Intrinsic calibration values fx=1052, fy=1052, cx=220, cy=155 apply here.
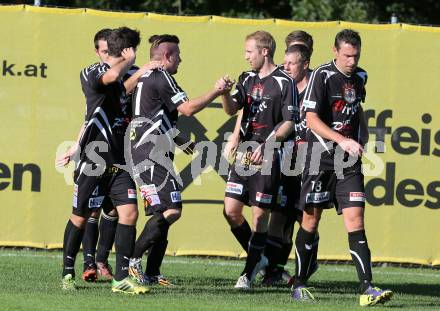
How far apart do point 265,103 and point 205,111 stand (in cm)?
253

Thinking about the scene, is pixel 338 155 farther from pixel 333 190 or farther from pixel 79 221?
pixel 79 221

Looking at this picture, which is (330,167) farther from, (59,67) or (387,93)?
(59,67)

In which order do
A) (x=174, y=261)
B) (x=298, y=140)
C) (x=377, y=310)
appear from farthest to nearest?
(x=174, y=261) < (x=298, y=140) < (x=377, y=310)

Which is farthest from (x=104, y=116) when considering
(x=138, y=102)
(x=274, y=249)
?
(x=274, y=249)

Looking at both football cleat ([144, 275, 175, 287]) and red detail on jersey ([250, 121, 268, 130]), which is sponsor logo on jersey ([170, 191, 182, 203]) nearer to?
football cleat ([144, 275, 175, 287])

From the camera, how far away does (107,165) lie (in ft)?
29.5

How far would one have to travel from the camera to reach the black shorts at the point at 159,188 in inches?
360

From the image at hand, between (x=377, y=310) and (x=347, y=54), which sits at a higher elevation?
(x=347, y=54)

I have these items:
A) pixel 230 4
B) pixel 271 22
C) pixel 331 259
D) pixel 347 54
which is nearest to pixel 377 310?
pixel 347 54

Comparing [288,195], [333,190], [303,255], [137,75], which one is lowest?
[303,255]

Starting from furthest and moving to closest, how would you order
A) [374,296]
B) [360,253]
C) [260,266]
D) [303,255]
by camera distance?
[260,266] < [303,255] < [360,253] < [374,296]

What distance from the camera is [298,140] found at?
1032 centimetres

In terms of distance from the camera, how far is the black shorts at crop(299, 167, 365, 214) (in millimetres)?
8602

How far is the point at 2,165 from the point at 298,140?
148 inches
